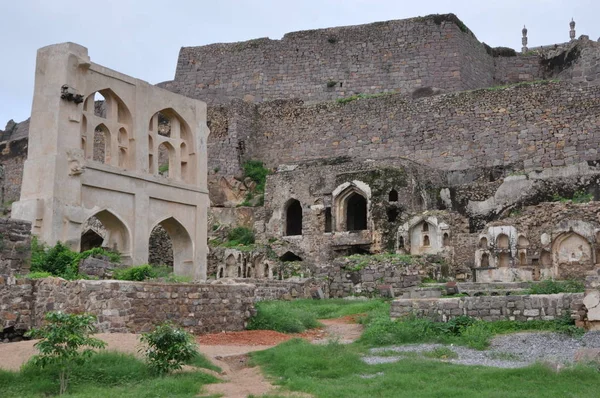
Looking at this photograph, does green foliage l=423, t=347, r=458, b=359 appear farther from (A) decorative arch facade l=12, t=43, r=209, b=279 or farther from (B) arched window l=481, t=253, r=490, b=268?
(B) arched window l=481, t=253, r=490, b=268

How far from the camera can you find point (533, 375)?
905 cm

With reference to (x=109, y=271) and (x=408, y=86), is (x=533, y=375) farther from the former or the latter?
(x=408, y=86)

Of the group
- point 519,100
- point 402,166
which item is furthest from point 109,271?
point 519,100

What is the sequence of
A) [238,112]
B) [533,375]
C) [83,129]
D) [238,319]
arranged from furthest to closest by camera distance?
[238,112], [83,129], [238,319], [533,375]

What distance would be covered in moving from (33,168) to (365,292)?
8922mm

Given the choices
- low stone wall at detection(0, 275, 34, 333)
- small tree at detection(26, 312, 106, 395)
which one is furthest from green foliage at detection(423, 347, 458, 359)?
low stone wall at detection(0, 275, 34, 333)

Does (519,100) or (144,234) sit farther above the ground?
(519,100)

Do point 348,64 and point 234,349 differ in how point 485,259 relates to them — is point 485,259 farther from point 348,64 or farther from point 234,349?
point 348,64

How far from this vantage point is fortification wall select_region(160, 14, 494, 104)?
36.4m

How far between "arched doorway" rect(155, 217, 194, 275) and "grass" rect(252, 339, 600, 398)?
12175 mm

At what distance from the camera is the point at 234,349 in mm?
12273

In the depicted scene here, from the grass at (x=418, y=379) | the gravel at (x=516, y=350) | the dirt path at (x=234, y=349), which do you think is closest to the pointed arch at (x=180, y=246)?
the dirt path at (x=234, y=349)

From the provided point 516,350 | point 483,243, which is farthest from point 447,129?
point 516,350

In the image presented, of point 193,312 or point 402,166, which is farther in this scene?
point 402,166
